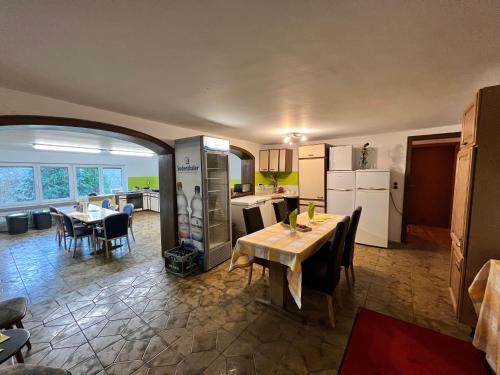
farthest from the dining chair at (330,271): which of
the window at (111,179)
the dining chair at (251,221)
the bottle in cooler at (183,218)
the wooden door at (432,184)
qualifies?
the window at (111,179)

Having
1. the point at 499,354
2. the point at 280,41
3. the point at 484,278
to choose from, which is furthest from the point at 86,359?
the point at 484,278

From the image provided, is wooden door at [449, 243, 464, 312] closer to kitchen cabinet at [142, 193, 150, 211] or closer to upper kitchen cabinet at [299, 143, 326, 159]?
upper kitchen cabinet at [299, 143, 326, 159]

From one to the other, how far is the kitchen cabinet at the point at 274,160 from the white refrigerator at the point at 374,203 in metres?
2.01

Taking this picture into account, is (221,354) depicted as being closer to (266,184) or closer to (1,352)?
(1,352)

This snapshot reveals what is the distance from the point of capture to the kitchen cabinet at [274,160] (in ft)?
18.0

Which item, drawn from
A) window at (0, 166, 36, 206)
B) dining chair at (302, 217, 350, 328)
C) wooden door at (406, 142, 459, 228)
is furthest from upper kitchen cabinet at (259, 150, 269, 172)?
window at (0, 166, 36, 206)

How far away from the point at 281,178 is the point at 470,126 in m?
4.15

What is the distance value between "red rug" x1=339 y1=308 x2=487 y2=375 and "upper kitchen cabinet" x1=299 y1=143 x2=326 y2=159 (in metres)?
3.42

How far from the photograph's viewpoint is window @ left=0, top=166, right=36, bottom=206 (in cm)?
563

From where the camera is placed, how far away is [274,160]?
554 cm

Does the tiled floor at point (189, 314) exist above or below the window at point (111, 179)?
below

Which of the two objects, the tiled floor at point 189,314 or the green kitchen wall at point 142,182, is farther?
the green kitchen wall at point 142,182

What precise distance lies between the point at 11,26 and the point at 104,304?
Answer: 265 centimetres

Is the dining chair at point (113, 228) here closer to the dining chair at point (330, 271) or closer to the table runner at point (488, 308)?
the dining chair at point (330, 271)
